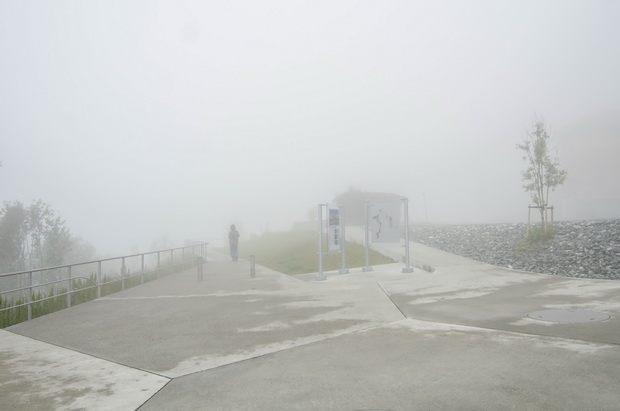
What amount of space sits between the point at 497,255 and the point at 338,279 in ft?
24.5

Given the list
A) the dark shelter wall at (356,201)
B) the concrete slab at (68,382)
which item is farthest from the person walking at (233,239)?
the dark shelter wall at (356,201)

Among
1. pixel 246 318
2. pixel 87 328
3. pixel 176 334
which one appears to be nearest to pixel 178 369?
pixel 176 334

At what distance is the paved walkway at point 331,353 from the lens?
4.30 metres

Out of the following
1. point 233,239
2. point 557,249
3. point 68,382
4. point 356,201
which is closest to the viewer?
point 68,382

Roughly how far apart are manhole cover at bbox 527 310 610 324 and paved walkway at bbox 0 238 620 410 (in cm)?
5

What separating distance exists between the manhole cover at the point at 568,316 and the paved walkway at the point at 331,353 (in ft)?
0.15

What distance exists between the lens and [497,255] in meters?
18.1

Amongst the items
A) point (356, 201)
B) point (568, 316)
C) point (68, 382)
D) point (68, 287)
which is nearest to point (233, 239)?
point (68, 287)

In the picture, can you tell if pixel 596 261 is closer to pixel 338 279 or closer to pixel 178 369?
pixel 338 279

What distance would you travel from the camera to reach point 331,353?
5836mm

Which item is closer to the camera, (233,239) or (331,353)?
(331,353)

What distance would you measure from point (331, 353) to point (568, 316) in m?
4.24

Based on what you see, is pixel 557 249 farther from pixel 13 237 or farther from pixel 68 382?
pixel 13 237

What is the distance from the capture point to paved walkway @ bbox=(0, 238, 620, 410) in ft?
14.1
